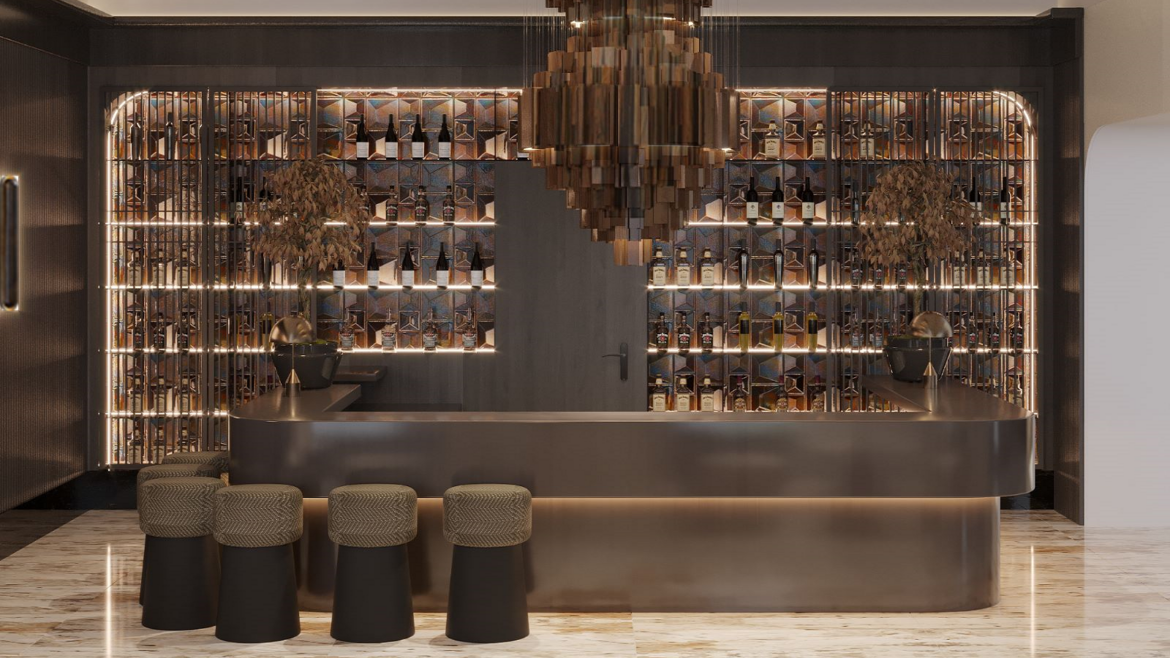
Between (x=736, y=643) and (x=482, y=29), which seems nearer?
(x=736, y=643)

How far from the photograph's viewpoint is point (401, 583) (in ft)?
15.3

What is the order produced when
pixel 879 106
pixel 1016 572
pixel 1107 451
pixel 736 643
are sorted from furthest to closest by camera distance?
pixel 879 106
pixel 1107 451
pixel 1016 572
pixel 736 643

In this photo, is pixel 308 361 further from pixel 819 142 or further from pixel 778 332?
pixel 819 142

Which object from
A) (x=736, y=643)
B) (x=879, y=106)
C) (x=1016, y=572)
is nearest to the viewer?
(x=736, y=643)

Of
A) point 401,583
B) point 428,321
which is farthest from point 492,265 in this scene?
point 401,583

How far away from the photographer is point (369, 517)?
457 cm

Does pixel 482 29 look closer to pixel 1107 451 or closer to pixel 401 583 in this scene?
pixel 401 583

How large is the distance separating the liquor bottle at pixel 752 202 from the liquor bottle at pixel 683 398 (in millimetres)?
1175

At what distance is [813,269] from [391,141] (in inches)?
114

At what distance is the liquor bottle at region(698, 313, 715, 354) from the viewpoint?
7309 mm

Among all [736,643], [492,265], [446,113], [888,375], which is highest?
[446,113]

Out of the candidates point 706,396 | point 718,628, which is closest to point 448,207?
point 706,396

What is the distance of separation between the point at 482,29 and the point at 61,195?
2.77m

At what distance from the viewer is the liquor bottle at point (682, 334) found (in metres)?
7.28
